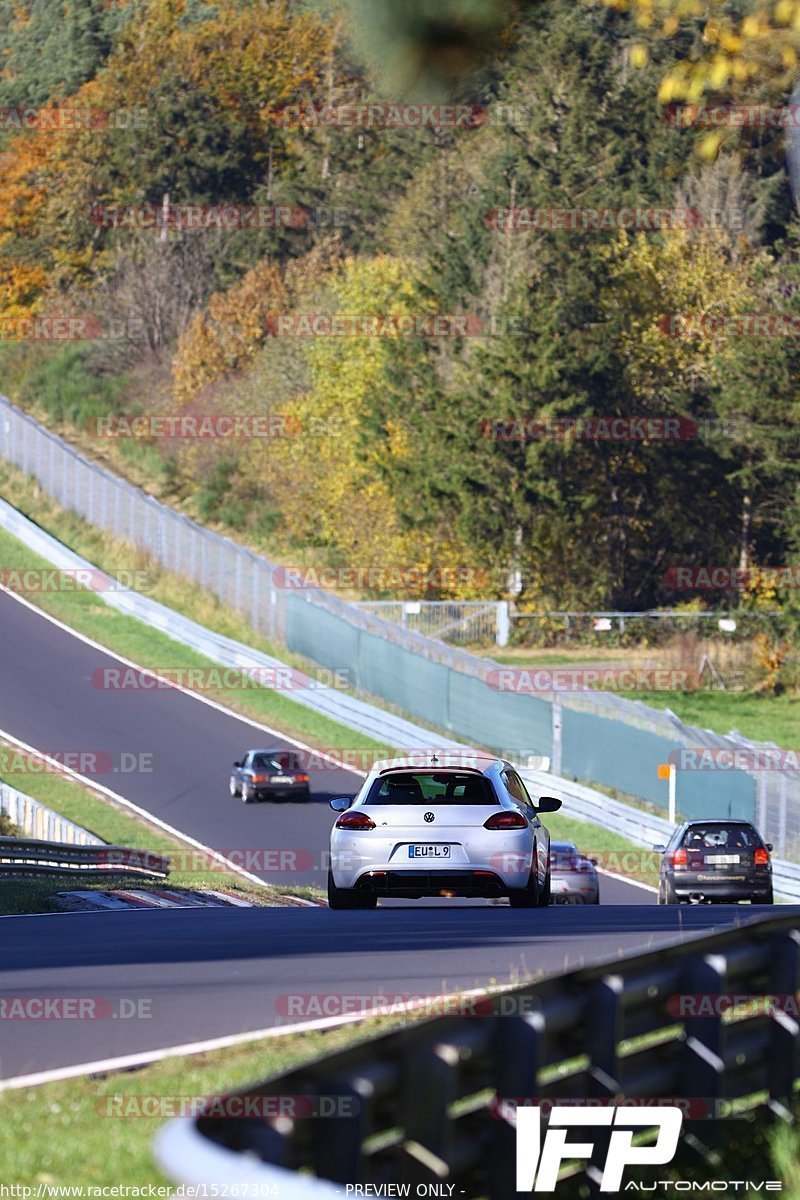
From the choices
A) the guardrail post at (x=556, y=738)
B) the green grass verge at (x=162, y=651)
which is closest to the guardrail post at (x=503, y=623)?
the green grass verge at (x=162, y=651)

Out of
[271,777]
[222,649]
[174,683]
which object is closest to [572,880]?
[271,777]

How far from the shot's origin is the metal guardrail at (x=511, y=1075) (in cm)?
536

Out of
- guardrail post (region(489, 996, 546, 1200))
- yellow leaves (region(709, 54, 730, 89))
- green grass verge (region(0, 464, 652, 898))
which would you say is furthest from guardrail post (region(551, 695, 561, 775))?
guardrail post (region(489, 996, 546, 1200))

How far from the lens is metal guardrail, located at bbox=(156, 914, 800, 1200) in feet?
17.6

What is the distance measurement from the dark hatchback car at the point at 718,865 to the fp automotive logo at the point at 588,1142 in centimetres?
2029

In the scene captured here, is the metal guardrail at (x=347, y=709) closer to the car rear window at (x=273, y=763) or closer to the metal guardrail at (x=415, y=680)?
the metal guardrail at (x=415, y=680)

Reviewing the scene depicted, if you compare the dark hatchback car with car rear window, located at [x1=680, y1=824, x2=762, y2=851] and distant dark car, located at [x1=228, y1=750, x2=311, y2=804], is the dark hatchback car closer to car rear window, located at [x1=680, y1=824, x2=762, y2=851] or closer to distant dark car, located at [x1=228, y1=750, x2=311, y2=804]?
car rear window, located at [x1=680, y1=824, x2=762, y2=851]

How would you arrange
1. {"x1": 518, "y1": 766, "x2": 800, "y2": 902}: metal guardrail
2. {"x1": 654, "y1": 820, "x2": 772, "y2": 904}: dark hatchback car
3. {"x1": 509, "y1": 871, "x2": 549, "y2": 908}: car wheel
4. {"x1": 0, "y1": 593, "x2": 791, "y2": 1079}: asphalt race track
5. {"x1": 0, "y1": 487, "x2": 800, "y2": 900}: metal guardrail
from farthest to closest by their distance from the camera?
{"x1": 0, "y1": 487, "x2": 800, "y2": 900}: metal guardrail, {"x1": 518, "y1": 766, "x2": 800, "y2": 902}: metal guardrail, {"x1": 654, "y1": 820, "x2": 772, "y2": 904}: dark hatchback car, {"x1": 509, "y1": 871, "x2": 549, "y2": 908}: car wheel, {"x1": 0, "y1": 593, "x2": 791, "y2": 1079}: asphalt race track

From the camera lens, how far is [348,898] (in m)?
18.2

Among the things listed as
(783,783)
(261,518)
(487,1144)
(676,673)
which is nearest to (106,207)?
(261,518)

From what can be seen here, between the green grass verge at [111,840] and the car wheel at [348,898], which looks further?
the green grass verge at [111,840]

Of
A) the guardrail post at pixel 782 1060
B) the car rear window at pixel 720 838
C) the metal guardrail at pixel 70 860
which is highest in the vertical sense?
A: the guardrail post at pixel 782 1060

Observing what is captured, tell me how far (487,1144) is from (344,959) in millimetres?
7031

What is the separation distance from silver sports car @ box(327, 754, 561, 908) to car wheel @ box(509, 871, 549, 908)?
0.16 feet
